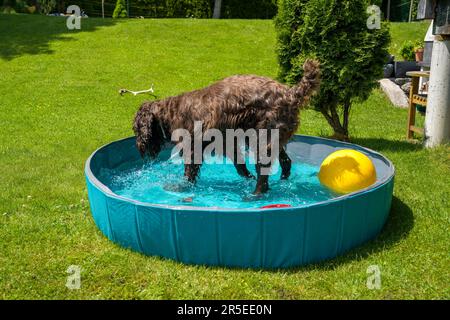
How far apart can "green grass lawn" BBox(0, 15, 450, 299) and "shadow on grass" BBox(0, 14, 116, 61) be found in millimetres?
178

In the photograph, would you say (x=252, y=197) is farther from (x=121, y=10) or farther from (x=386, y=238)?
(x=121, y=10)

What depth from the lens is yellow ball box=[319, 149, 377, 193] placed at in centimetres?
580

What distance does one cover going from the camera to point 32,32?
63.9 feet

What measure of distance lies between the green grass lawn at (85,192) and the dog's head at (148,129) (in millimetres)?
1162

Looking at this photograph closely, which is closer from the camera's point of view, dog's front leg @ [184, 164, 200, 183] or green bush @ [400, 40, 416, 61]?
dog's front leg @ [184, 164, 200, 183]

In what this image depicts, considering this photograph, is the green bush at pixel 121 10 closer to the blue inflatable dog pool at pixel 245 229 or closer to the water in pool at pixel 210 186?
the water in pool at pixel 210 186

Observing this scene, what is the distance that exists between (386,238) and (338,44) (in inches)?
159

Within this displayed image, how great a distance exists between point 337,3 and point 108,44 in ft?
42.0

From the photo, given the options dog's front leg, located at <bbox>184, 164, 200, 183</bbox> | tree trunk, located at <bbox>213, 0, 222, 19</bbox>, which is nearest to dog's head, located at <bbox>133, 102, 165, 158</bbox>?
dog's front leg, located at <bbox>184, 164, 200, 183</bbox>

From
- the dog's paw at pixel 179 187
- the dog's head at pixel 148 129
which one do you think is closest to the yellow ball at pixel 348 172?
the dog's paw at pixel 179 187

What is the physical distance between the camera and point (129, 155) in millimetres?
7559

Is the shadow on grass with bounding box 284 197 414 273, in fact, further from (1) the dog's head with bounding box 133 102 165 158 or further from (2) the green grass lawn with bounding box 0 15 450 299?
(1) the dog's head with bounding box 133 102 165 158

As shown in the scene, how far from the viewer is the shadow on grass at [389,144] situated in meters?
8.36

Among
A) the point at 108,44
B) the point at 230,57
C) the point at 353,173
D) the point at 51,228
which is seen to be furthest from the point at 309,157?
the point at 108,44
